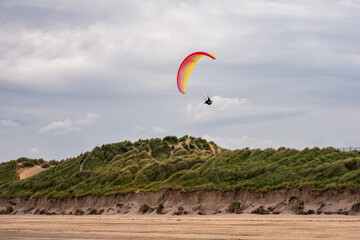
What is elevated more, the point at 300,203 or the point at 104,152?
the point at 104,152

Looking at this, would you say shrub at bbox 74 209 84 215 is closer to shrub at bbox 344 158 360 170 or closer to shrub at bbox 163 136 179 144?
shrub at bbox 163 136 179 144

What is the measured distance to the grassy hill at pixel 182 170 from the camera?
32.1m

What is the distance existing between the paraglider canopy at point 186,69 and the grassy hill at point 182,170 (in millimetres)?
6783

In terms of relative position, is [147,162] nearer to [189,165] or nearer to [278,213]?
[189,165]

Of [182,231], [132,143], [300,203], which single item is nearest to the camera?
[182,231]

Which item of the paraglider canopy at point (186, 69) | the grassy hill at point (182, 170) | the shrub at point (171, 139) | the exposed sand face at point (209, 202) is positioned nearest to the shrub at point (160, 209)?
the exposed sand face at point (209, 202)

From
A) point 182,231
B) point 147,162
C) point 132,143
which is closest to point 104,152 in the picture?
point 132,143

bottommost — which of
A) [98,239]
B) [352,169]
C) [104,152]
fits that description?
[98,239]

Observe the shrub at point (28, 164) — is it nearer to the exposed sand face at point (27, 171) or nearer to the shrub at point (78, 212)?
the exposed sand face at point (27, 171)

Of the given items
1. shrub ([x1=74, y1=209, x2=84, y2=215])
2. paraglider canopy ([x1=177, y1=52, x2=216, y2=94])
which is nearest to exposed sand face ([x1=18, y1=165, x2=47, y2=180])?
shrub ([x1=74, y1=209, x2=84, y2=215])

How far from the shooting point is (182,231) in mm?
21859

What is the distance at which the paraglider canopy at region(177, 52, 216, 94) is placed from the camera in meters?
35.4

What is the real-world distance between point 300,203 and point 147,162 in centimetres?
1981

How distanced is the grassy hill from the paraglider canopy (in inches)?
267
